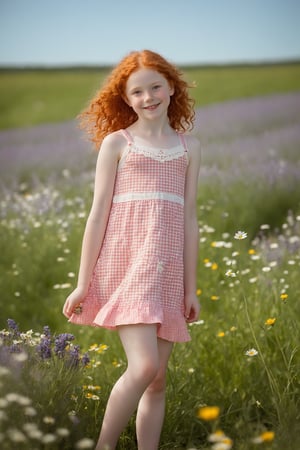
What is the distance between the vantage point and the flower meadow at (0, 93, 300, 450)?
208 centimetres

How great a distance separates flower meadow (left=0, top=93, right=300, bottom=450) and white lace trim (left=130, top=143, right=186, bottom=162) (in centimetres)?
37

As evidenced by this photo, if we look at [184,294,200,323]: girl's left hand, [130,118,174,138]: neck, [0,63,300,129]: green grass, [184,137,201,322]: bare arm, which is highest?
[0,63,300,129]: green grass

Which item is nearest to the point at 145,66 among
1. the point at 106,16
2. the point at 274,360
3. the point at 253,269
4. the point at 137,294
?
the point at 137,294

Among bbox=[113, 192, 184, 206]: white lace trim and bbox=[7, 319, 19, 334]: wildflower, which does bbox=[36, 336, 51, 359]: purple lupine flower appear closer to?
bbox=[7, 319, 19, 334]: wildflower

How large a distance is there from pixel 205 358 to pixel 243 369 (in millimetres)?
176

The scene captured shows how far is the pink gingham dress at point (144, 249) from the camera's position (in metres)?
2.11

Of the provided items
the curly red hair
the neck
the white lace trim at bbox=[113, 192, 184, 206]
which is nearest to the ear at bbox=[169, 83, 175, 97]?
the curly red hair

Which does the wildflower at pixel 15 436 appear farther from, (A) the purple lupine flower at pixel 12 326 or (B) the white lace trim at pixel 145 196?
(B) the white lace trim at pixel 145 196

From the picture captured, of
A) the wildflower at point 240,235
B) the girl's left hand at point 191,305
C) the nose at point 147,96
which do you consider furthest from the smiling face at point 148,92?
the girl's left hand at point 191,305

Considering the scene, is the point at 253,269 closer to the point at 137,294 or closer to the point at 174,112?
the point at 174,112

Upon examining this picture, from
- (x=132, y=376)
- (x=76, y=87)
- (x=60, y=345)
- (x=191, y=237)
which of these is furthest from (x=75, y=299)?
(x=76, y=87)

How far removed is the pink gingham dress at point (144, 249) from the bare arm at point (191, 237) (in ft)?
0.12

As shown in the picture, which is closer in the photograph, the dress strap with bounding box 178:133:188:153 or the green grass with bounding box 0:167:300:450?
the green grass with bounding box 0:167:300:450

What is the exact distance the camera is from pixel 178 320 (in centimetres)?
216
